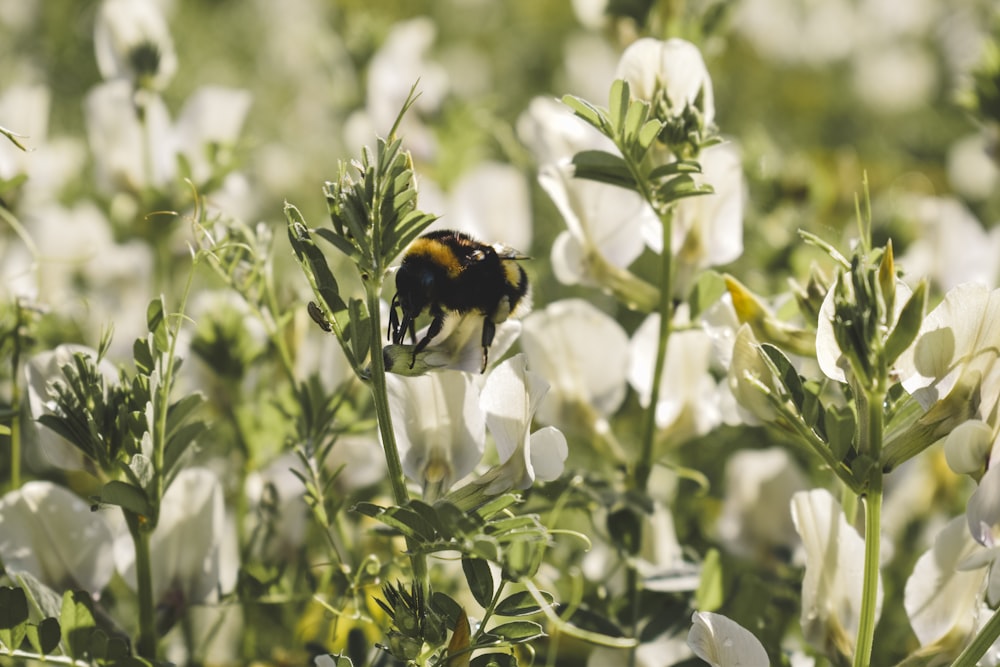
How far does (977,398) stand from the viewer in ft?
2.19

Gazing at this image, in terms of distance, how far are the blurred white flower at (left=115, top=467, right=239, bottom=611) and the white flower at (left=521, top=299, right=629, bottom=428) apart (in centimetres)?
29

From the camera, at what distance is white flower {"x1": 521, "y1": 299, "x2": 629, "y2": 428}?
94 centimetres

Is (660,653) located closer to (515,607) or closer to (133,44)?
(515,607)

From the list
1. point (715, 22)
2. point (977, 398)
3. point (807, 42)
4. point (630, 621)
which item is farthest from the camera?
point (807, 42)

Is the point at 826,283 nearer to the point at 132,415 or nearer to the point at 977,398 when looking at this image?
the point at 977,398

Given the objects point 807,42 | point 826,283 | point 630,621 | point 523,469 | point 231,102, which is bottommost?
point 630,621

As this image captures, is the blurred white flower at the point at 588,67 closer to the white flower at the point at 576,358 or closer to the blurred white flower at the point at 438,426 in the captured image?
the white flower at the point at 576,358

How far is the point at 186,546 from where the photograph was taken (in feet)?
2.81

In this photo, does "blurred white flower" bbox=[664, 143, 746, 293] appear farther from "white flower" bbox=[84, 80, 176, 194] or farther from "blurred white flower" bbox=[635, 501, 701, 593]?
"white flower" bbox=[84, 80, 176, 194]

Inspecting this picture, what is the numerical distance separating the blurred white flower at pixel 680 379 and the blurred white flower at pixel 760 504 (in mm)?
142

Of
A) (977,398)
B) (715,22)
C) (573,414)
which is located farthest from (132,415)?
(715,22)

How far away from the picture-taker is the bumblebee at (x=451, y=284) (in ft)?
2.41

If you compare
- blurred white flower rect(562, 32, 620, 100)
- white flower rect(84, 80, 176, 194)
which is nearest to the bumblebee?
white flower rect(84, 80, 176, 194)

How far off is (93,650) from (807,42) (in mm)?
3351
